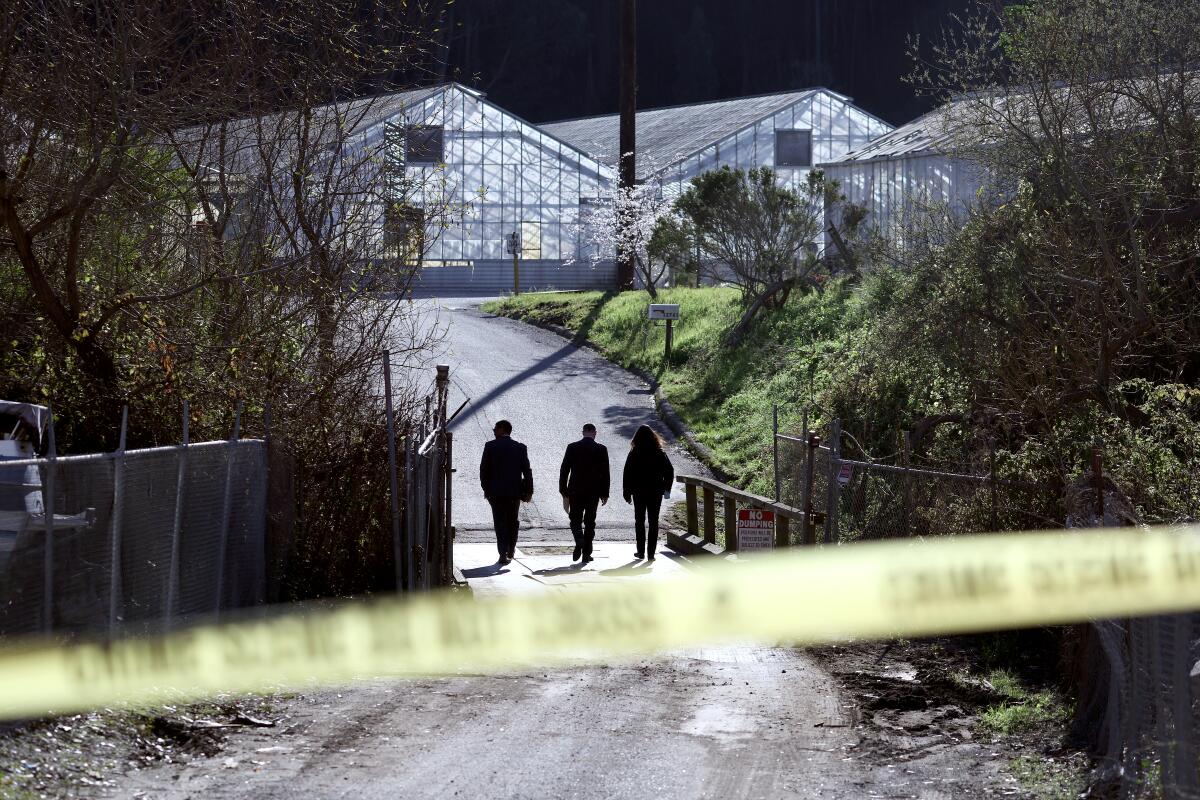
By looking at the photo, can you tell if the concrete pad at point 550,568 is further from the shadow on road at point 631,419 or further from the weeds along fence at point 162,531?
the shadow on road at point 631,419

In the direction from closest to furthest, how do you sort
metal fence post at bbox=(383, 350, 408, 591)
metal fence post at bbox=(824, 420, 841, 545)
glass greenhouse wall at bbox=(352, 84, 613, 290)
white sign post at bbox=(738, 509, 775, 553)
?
metal fence post at bbox=(383, 350, 408, 591), metal fence post at bbox=(824, 420, 841, 545), white sign post at bbox=(738, 509, 775, 553), glass greenhouse wall at bbox=(352, 84, 613, 290)

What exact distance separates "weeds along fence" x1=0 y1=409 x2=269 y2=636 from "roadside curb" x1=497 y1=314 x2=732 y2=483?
47.1 feet

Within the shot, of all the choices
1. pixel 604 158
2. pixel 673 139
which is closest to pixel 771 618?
pixel 604 158

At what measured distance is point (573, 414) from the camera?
28625mm

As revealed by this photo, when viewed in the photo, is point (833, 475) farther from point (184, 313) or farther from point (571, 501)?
point (184, 313)

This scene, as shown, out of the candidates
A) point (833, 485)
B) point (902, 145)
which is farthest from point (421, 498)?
point (902, 145)

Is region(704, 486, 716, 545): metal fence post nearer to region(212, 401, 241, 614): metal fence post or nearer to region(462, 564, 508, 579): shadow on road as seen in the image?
region(462, 564, 508, 579): shadow on road

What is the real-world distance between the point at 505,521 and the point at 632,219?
→ 88.7ft

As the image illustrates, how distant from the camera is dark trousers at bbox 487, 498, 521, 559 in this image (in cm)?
1597

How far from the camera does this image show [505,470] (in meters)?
15.8

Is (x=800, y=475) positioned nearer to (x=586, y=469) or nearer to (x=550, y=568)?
(x=586, y=469)

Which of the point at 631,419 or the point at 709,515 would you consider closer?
the point at 709,515

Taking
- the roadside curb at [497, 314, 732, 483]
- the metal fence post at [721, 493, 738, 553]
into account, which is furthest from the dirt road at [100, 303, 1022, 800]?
the roadside curb at [497, 314, 732, 483]

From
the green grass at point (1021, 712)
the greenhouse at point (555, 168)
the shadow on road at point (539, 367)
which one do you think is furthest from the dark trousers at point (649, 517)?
the greenhouse at point (555, 168)
